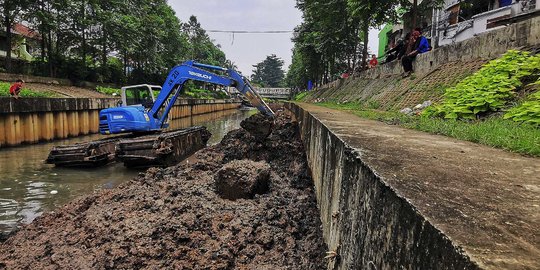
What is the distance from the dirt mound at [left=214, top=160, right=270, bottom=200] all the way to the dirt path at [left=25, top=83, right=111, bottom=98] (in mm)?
19642

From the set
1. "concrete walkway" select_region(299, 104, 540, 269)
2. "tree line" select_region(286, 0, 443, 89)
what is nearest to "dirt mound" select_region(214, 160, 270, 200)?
"concrete walkway" select_region(299, 104, 540, 269)

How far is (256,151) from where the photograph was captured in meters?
9.82

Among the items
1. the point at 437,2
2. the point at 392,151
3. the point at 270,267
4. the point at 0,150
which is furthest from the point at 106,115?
the point at 437,2

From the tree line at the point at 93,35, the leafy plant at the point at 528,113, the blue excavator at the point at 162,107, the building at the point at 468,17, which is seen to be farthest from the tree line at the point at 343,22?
the tree line at the point at 93,35

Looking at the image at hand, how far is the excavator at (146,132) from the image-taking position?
9.50m

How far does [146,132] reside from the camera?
1184 centimetres

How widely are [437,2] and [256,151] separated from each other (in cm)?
1229

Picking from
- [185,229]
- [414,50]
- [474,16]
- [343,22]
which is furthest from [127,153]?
[474,16]

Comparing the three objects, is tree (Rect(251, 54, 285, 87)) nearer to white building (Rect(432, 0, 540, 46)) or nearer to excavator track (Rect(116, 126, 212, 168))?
white building (Rect(432, 0, 540, 46))

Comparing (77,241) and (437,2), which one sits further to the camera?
(437,2)

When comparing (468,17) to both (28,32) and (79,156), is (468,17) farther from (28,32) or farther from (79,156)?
(28,32)

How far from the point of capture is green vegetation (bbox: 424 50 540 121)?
603cm

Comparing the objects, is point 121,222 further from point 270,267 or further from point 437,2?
point 437,2

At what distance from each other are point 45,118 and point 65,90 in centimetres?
969
